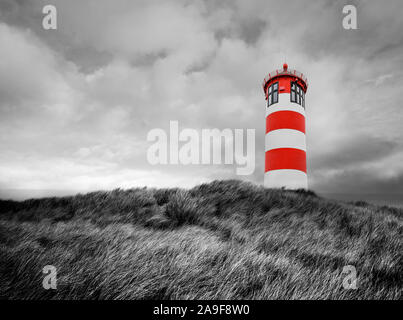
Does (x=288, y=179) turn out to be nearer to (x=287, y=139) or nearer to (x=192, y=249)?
(x=287, y=139)

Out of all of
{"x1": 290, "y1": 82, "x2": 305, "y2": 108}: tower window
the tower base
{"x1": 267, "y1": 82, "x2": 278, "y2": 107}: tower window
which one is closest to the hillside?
the tower base

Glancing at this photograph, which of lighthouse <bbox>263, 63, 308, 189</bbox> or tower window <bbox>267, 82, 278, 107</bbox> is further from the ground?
tower window <bbox>267, 82, 278, 107</bbox>

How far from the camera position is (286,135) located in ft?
38.8

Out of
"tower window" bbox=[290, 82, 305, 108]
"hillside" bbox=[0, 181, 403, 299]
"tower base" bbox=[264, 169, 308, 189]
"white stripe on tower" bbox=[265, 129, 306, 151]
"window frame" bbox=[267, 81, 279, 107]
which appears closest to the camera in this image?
"hillside" bbox=[0, 181, 403, 299]

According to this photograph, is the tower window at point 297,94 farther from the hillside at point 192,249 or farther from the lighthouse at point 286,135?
the hillside at point 192,249

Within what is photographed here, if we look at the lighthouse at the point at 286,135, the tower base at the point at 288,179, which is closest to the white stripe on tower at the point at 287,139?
the lighthouse at the point at 286,135

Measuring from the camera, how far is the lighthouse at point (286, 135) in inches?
459

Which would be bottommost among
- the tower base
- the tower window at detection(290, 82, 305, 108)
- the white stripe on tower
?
the tower base

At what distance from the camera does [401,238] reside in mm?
3982

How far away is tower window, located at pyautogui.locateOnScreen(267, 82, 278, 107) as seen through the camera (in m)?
12.9

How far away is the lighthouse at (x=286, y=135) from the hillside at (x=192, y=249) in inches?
259

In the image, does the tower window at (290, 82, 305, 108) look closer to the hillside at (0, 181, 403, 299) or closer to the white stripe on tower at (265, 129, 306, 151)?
the white stripe on tower at (265, 129, 306, 151)

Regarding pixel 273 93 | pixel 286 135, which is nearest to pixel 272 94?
pixel 273 93
